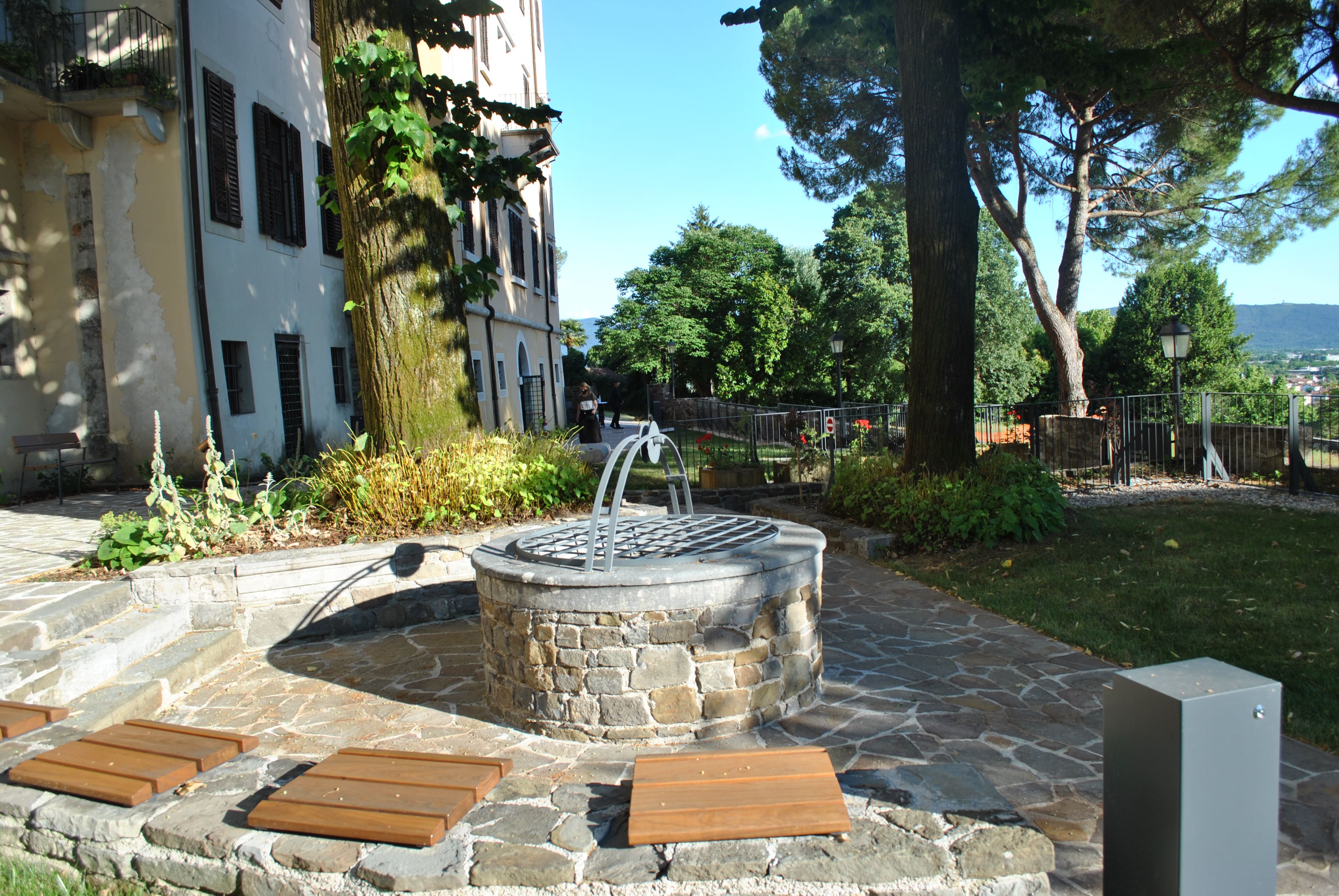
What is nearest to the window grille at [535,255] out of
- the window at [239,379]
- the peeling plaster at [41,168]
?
the window at [239,379]

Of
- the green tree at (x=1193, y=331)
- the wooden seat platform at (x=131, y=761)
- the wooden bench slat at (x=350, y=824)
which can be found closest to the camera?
the wooden bench slat at (x=350, y=824)

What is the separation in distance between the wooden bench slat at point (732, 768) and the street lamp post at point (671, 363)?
26.4 metres

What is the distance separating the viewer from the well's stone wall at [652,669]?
361 cm

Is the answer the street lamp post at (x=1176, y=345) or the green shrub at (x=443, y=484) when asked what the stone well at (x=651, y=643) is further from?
the street lamp post at (x=1176, y=345)

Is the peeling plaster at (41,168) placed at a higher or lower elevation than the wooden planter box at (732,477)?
higher

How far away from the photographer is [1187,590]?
581cm

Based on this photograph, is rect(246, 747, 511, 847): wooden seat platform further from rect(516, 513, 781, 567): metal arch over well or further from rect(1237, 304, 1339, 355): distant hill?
rect(1237, 304, 1339, 355): distant hill

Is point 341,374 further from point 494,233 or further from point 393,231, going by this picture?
point 393,231

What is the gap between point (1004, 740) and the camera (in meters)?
3.65

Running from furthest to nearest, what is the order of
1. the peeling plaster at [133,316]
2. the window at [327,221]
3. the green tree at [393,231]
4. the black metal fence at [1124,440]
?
the window at [327,221] → the black metal fence at [1124,440] → the peeling plaster at [133,316] → the green tree at [393,231]

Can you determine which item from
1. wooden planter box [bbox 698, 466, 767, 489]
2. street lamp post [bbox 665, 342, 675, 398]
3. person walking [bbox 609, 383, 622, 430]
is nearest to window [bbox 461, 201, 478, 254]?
wooden planter box [bbox 698, 466, 767, 489]

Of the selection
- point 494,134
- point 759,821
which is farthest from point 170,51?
point 759,821

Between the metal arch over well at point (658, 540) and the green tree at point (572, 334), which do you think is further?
the green tree at point (572, 334)

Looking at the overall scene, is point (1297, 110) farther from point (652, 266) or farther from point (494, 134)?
point (652, 266)
